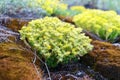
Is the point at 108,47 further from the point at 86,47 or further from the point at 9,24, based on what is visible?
the point at 9,24

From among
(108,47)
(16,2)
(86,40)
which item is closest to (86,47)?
(86,40)

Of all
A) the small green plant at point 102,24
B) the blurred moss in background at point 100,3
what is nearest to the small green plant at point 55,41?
the small green plant at point 102,24

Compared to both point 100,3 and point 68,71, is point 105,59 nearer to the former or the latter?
point 68,71

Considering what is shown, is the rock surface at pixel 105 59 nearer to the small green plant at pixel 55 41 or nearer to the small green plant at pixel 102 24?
the small green plant at pixel 55 41

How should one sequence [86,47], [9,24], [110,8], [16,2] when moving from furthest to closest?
[110,8], [16,2], [9,24], [86,47]

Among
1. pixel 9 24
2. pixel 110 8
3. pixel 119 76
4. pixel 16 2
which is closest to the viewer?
pixel 119 76

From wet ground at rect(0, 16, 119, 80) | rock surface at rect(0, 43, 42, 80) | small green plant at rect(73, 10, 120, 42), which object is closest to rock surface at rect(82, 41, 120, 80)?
wet ground at rect(0, 16, 119, 80)

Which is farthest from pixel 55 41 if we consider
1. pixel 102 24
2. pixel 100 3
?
pixel 100 3
